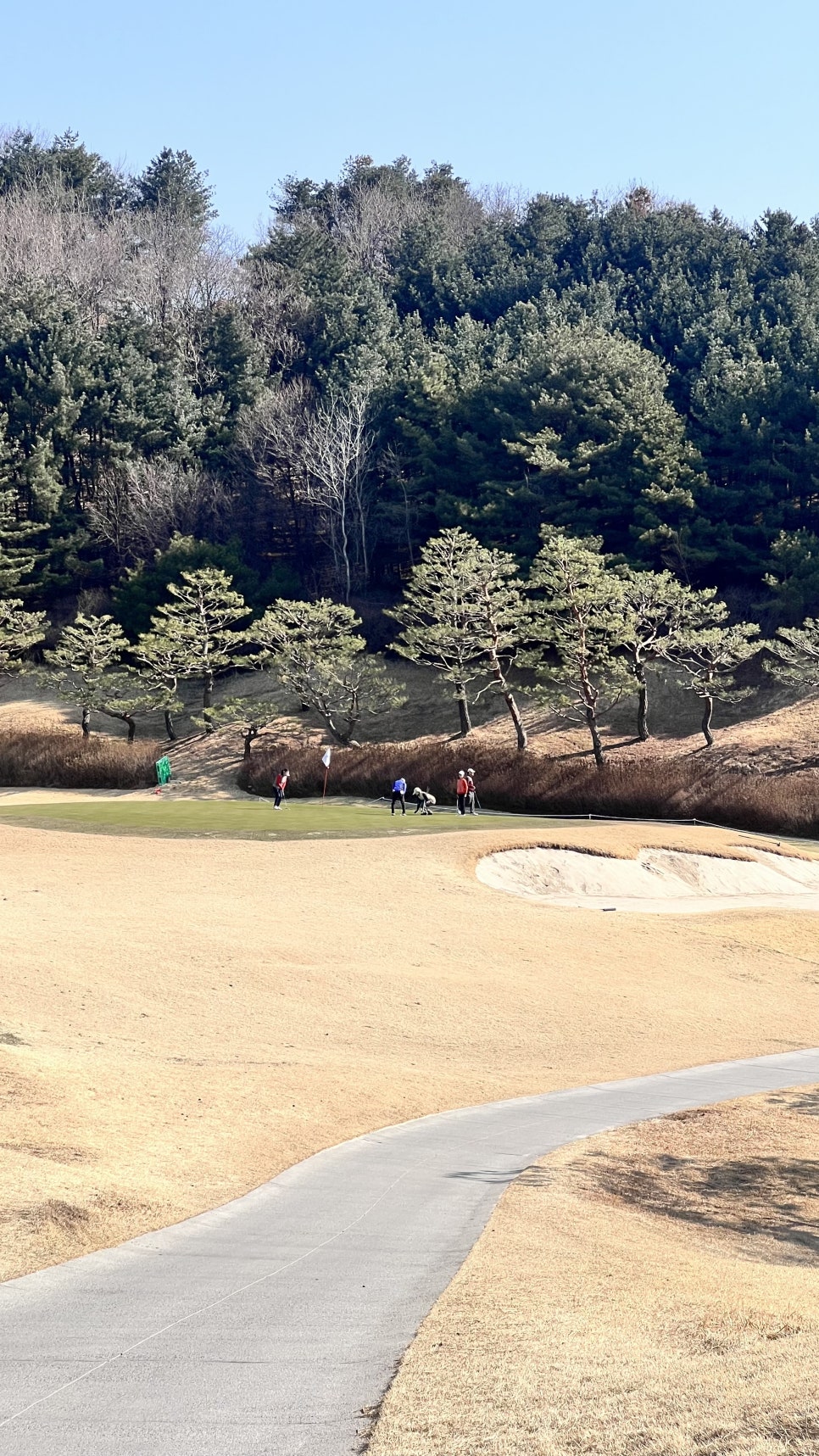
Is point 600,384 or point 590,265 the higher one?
point 590,265

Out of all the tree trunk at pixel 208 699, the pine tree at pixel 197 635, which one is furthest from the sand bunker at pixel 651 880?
the tree trunk at pixel 208 699

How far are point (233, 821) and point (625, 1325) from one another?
35.0 m

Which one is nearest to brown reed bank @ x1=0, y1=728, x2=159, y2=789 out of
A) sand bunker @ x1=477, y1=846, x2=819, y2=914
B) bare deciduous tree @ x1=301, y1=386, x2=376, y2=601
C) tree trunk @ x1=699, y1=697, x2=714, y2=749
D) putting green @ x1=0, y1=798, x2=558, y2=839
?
putting green @ x1=0, y1=798, x2=558, y2=839

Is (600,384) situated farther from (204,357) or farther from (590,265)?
(590,265)

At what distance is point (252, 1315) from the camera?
26.9ft

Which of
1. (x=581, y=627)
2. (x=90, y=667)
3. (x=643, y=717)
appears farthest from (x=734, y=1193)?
(x=90, y=667)

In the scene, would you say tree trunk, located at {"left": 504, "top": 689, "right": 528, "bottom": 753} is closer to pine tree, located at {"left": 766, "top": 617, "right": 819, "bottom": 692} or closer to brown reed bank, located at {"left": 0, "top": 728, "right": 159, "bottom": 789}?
pine tree, located at {"left": 766, "top": 617, "right": 819, "bottom": 692}

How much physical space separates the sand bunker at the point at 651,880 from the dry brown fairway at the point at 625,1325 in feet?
62.3

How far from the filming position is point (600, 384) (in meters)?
73.5

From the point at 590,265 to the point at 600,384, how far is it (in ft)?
149

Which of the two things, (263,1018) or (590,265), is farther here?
(590,265)

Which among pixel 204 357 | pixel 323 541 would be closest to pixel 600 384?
pixel 323 541

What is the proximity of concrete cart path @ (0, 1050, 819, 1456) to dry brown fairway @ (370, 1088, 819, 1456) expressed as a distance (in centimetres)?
35

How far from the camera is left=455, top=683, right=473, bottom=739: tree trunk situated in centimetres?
6312
